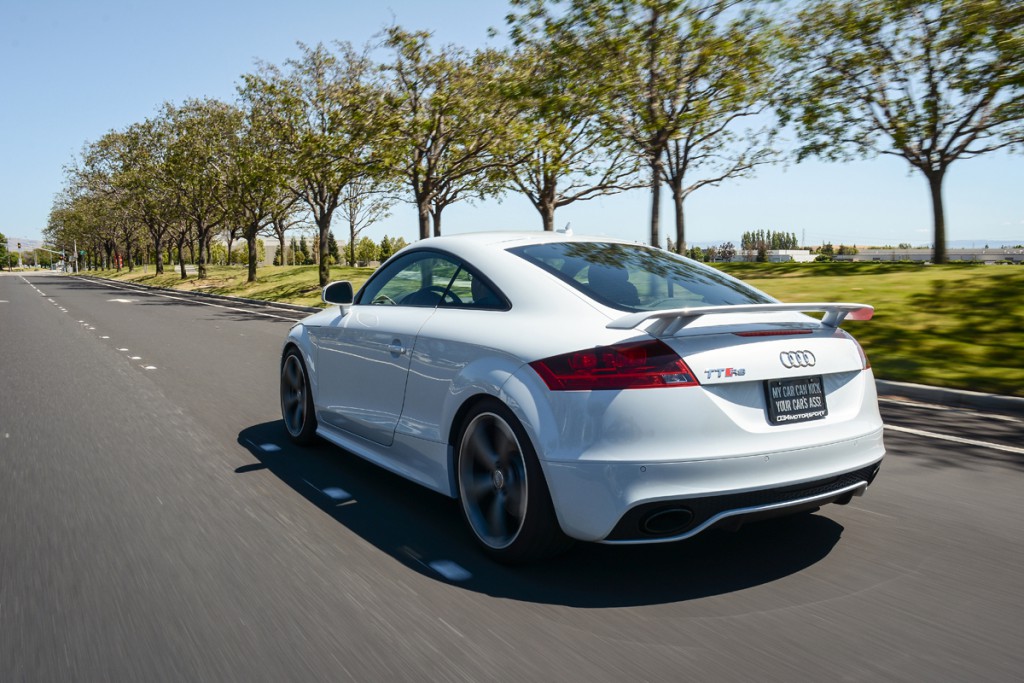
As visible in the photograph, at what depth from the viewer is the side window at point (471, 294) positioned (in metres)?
4.10

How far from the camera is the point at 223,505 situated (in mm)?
4730

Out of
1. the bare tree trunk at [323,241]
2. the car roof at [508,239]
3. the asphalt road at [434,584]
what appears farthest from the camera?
the bare tree trunk at [323,241]

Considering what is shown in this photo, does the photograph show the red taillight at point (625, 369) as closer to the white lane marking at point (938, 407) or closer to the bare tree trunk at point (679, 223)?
the white lane marking at point (938, 407)

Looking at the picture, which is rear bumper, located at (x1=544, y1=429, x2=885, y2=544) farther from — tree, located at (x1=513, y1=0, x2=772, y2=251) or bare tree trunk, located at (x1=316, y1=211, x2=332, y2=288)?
bare tree trunk, located at (x1=316, y1=211, x2=332, y2=288)

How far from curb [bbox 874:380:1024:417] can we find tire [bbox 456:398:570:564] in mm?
4919

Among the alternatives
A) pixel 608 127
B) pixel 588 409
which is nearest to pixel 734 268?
pixel 608 127

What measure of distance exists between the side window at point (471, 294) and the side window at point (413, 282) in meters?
0.07

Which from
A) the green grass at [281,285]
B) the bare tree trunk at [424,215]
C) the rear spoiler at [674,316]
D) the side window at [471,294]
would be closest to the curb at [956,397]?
the rear spoiler at [674,316]

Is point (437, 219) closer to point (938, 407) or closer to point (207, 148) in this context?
point (207, 148)

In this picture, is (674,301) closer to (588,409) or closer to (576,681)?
(588,409)

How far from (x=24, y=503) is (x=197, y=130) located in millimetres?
42528

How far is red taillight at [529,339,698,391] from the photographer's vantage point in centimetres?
327

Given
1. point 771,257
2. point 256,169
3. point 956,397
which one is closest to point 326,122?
point 256,169

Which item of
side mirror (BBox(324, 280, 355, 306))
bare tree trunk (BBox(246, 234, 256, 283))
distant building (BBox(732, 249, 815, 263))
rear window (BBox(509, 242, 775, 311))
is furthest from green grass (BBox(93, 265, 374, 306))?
rear window (BBox(509, 242, 775, 311))
